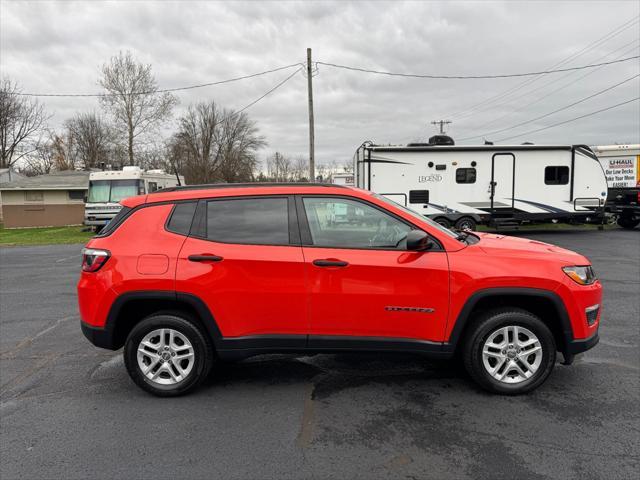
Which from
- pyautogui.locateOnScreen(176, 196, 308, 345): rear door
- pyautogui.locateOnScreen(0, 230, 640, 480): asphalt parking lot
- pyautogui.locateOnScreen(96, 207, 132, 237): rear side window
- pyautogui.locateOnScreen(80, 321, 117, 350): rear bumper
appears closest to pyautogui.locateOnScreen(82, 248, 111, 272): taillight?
pyautogui.locateOnScreen(96, 207, 132, 237): rear side window

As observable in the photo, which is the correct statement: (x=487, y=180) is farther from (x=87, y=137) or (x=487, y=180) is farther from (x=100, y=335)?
(x=87, y=137)

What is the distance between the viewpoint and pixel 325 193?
12.2ft

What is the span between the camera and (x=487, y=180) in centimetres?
1441

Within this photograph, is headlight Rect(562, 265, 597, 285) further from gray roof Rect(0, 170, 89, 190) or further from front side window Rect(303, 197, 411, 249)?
gray roof Rect(0, 170, 89, 190)

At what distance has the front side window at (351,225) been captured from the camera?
3574mm

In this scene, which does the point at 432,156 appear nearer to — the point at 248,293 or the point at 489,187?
the point at 489,187

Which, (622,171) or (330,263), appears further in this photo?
(622,171)

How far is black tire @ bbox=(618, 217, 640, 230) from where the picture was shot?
57.4ft

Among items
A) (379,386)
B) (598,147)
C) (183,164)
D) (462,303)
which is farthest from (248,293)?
(183,164)

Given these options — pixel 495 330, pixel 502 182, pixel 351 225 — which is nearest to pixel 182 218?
pixel 351 225

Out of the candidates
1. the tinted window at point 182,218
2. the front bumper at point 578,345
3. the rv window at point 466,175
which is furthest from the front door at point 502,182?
the tinted window at point 182,218

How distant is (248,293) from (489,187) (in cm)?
1276

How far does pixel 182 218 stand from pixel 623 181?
69.0ft

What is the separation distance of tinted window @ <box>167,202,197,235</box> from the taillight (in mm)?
555
